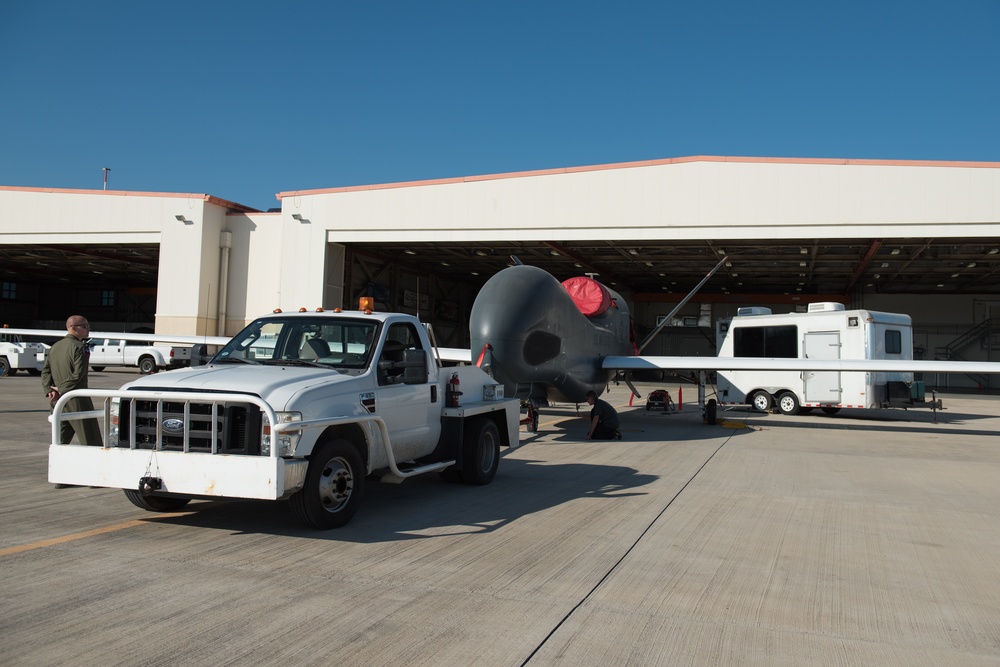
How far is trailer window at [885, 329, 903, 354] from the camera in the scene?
19438 millimetres

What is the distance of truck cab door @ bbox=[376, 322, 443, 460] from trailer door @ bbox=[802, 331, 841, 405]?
46.0 ft

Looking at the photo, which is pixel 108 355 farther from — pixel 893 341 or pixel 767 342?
pixel 893 341

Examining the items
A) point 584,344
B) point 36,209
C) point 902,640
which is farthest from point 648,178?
point 36,209

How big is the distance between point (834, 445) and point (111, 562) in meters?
12.6

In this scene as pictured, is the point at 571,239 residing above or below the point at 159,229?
below

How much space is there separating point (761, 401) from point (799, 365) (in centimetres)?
641

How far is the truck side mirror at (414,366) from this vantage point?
6953 millimetres

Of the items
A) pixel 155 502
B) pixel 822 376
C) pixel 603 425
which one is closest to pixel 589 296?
pixel 603 425

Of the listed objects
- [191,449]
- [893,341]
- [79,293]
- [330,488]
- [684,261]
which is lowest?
[330,488]

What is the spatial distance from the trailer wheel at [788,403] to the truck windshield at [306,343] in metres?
16.3

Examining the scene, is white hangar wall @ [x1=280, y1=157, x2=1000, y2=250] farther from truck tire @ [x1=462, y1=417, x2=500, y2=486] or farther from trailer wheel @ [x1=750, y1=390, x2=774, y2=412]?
truck tire @ [x1=462, y1=417, x2=500, y2=486]

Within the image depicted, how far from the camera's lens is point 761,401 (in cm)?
2144

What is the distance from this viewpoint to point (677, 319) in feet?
175

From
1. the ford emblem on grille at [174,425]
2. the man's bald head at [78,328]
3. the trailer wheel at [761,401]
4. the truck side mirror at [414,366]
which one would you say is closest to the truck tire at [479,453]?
the truck side mirror at [414,366]
